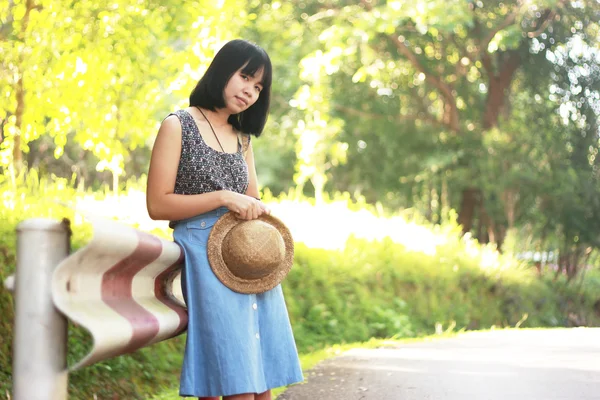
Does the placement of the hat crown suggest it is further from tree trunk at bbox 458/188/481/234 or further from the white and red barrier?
tree trunk at bbox 458/188/481/234

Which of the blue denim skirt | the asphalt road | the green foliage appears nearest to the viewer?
the blue denim skirt

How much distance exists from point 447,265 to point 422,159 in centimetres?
748

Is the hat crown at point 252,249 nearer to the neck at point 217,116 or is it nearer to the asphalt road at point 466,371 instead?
the neck at point 217,116

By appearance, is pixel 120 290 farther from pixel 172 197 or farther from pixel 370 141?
pixel 370 141

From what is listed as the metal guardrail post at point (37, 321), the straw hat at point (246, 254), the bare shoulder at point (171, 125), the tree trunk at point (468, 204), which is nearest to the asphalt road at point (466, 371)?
the straw hat at point (246, 254)

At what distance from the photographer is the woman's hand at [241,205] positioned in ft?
13.3

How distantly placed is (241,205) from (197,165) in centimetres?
26

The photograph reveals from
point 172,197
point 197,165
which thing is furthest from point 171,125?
point 172,197

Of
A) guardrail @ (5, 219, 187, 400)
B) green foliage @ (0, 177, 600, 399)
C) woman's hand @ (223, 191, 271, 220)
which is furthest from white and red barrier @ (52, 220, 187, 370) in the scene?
green foliage @ (0, 177, 600, 399)

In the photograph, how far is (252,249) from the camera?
4031 millimetres

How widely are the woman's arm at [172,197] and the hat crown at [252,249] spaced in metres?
0.07

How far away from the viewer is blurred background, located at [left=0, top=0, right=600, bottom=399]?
945cm

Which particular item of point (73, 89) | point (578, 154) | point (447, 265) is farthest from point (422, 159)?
point (73, 89)

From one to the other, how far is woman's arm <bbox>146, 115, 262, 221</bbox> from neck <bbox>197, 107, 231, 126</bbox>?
28cm
